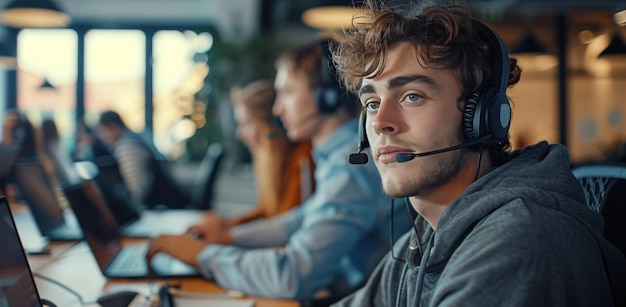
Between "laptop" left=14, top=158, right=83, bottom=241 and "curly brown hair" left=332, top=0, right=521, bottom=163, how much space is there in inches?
55.2

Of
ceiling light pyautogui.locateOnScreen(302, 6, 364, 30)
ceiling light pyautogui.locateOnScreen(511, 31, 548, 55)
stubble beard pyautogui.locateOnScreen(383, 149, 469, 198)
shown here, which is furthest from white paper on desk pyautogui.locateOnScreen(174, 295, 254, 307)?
ceiling light pyautogui.locateOnScreen(511, 31, 548, 55)

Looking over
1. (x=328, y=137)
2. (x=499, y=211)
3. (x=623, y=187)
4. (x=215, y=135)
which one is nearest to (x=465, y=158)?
(x=499, y=211)

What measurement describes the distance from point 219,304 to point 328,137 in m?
0.67

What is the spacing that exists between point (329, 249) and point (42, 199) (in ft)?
3.93

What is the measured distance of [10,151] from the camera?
7.36 feet

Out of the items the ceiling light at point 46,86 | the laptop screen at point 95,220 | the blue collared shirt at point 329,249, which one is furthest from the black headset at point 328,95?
the ceiling light at point 46,86

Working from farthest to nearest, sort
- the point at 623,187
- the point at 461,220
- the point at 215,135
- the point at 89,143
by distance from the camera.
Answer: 1. the point at 215,135
2. the point at 89,143
3. the point at 623,187
4. the point at 461,220

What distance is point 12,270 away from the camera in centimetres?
99

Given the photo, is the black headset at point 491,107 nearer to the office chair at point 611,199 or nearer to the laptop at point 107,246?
the office chair at point 611,199

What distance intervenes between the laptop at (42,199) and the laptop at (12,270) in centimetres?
103

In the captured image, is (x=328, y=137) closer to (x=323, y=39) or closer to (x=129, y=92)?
(x=323, y=39)

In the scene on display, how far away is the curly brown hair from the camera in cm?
95

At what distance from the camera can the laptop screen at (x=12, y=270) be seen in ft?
3.14

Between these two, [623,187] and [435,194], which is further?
[623,187]
